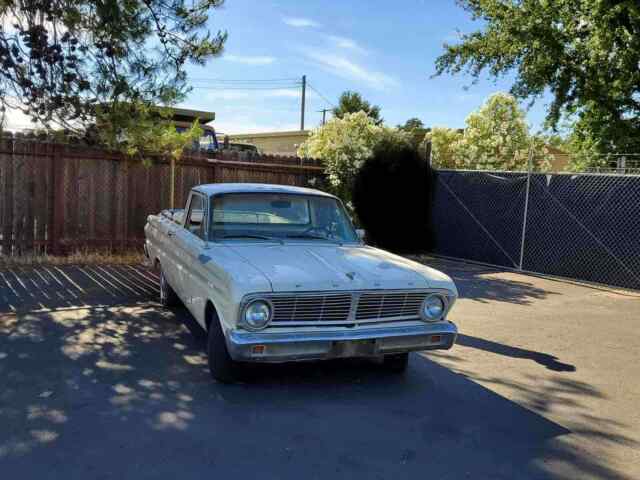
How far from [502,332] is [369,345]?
2950 mm

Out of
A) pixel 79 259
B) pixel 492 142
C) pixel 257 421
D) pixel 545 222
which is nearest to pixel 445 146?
pixel 492 142

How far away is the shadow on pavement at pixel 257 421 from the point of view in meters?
3.42

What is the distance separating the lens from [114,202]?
10.5 metres

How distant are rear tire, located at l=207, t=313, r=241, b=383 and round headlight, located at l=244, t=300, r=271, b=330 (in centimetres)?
40

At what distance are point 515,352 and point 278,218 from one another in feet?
9.26

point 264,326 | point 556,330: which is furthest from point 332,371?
point 556,330

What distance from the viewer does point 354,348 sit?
14.4ft

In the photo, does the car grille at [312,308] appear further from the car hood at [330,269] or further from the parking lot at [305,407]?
the parking lot at [305,407]

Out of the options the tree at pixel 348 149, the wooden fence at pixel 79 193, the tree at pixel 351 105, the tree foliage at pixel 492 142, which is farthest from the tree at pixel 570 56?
the tree at pixel 351 105

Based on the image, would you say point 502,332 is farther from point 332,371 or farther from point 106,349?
point 106,349

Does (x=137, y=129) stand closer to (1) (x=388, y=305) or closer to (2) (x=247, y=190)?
(2) (x=247, y=190)

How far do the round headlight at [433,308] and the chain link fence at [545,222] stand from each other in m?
6.17

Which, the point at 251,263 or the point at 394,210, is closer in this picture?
the point at 251,263

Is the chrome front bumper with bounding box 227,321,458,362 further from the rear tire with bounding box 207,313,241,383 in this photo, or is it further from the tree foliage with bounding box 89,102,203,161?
the tree foliage with bounding box 89,102,203,161
